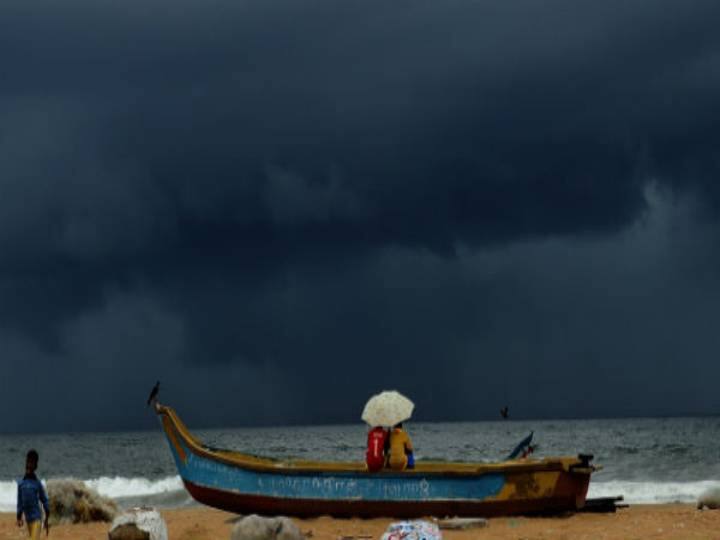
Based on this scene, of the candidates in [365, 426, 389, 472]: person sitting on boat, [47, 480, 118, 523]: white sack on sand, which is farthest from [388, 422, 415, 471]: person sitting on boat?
[47, 480, 118, 523]: white sack on sand

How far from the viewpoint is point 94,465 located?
222 ft

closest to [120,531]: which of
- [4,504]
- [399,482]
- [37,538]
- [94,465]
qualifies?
[37,538]

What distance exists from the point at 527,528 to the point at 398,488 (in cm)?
230

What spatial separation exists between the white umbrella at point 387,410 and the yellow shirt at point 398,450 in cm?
33

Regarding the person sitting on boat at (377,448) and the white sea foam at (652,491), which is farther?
the white sea foam at (652,491)

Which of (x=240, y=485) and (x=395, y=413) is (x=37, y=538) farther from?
(x=395, y=413)

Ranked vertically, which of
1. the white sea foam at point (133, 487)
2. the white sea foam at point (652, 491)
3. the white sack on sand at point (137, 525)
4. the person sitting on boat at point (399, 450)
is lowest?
the white sea foam at point (652, 491)

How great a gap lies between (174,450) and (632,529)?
28.5ft

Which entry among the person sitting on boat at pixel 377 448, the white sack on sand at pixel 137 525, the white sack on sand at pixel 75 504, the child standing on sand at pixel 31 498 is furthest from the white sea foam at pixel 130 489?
the child standing on sand at pixel 31 498

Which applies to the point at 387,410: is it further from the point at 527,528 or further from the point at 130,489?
the point at 130,489

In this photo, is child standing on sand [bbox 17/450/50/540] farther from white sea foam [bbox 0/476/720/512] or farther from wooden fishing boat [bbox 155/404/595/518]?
white sea foam [bbox 0/476/720/512]

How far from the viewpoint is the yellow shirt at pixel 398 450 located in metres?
15.8

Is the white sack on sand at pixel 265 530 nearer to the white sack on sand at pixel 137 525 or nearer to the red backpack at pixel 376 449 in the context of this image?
the white sack on sand at pixel 137 525

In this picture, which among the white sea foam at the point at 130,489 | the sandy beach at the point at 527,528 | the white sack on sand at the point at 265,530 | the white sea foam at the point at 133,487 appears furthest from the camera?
the white sea foam at the point at 133,487
